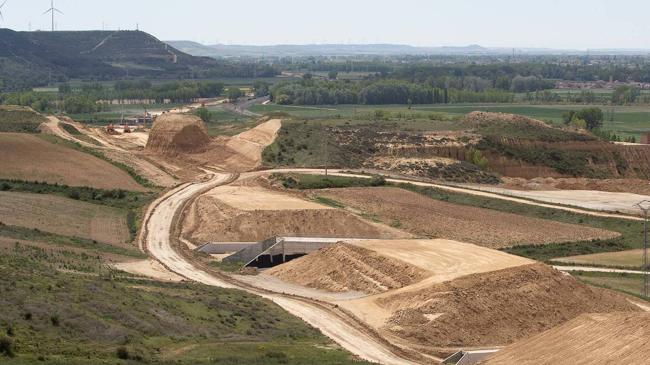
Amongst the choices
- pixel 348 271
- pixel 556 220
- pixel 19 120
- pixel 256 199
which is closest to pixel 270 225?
→ pixel 256 199

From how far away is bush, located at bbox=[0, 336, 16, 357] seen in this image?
3709 centimetres

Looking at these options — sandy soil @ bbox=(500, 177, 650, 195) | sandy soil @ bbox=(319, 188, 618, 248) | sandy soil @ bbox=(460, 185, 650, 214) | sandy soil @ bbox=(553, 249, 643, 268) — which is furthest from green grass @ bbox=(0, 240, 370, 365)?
sandy soil @ bbox=(500, 177, 650, 195)

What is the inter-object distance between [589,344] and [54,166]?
68.8 meters

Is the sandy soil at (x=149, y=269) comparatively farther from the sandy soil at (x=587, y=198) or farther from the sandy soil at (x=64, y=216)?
the sandy soil at (x=587, y=198)

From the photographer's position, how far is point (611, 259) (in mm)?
80062

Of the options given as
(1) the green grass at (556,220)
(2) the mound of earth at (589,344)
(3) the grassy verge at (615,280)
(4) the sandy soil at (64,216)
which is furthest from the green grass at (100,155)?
(2) the mound of earth at (589,344)

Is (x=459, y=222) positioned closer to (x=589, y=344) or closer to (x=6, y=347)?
(x=589, y=344)

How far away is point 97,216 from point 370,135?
46814 mm

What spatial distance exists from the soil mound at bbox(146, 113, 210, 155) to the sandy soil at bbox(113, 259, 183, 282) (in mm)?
56230

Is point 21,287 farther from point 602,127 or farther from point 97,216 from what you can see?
point 602,127

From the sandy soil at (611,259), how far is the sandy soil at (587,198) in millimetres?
15631

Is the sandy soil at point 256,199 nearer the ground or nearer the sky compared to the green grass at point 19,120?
nearer the sky

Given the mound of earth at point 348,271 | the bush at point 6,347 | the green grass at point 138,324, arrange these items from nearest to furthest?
1. the bush at point 6,347
2. the green grass at point 138,324
3. the mound of earth at point 348,271

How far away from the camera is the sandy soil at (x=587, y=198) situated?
100562mm
